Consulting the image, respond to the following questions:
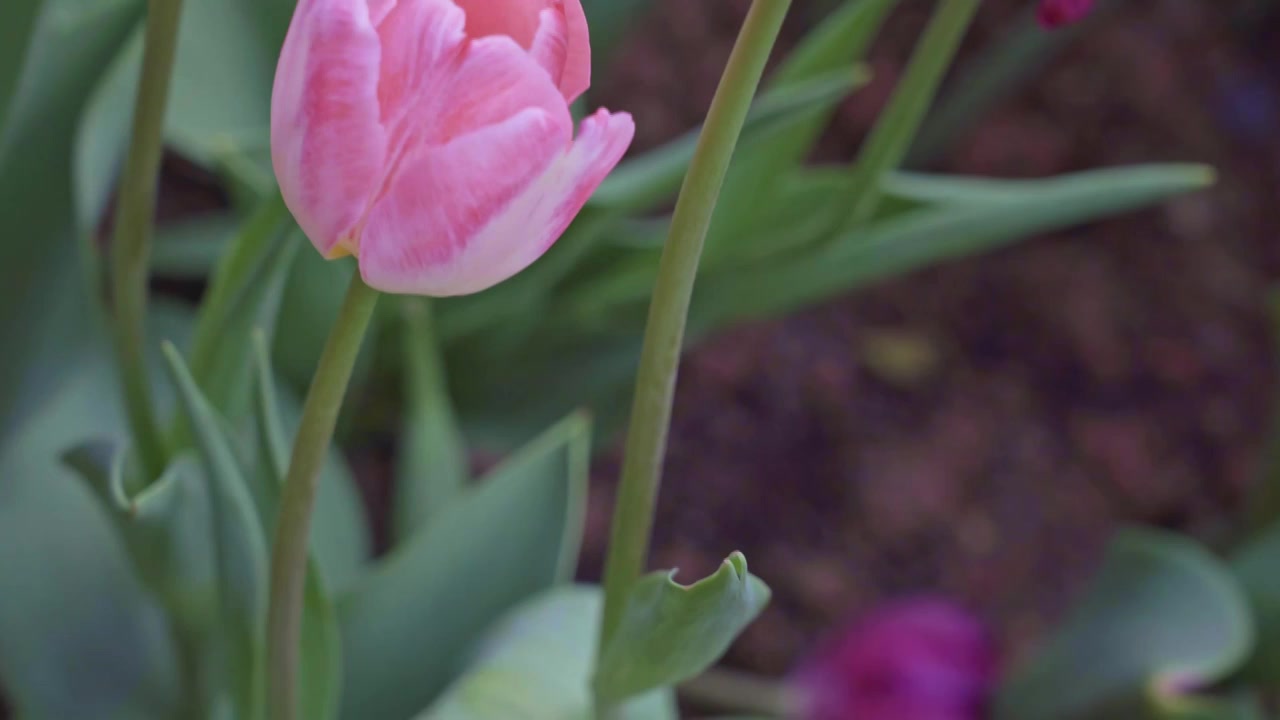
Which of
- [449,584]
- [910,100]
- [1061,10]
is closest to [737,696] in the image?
[449,584]

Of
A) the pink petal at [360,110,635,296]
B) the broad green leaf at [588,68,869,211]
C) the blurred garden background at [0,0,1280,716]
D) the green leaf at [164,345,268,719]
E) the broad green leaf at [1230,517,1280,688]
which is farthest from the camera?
the blurred garden background at [0,0,1280,716]

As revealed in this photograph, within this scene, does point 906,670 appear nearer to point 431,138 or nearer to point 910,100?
point 910,100

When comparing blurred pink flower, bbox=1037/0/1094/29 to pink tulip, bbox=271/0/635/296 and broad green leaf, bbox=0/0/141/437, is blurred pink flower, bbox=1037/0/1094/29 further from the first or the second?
broad green leaf, bbox=0/0/141/437

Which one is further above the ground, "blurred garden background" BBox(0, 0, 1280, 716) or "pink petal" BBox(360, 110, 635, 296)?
A: "pink petal" BBox(360, 110, 635, 296)

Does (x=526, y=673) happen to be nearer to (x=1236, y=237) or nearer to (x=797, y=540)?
(x=797, y=540)

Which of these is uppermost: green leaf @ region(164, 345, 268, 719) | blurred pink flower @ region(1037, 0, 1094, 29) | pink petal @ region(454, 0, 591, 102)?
pink petal @ region(454, 0, 591, 102)

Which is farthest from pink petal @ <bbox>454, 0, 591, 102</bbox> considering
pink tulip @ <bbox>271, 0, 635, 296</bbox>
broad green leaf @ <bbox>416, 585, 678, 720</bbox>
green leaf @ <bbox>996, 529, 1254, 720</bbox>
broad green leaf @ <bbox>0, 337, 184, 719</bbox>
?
green leaf @ <bbox>996, 529, 1254, 720</bbox>

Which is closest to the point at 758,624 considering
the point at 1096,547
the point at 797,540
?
the point at 797,540

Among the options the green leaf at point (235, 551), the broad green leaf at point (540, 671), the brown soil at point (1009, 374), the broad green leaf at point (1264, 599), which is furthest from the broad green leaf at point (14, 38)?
the broad green leaf at point (1264, 599)
